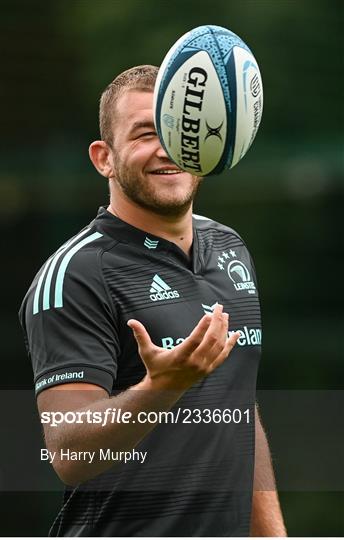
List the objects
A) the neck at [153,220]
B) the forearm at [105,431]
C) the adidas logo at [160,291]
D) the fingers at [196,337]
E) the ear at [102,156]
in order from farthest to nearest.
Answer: the ear at [102,156] < the neck at [153,220] < the adidas logo at [160,291] < the forearm at [105,431] < the fingers at [196,337]

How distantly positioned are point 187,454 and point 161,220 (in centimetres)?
66

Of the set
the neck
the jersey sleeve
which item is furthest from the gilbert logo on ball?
the jersey sleeve

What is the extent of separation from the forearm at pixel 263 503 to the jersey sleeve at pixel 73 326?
0.61 meters

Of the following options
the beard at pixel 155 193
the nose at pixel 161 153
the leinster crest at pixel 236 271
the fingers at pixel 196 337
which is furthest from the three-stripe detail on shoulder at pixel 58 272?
the fingers at pixel 196 337

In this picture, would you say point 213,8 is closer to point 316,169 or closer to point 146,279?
point 316,169

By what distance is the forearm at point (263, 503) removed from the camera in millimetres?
3801

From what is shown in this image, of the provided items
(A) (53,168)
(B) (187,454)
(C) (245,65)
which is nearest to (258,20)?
(A) (53,168)

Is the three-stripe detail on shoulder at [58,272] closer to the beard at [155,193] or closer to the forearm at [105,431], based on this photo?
the beard at [155,193]

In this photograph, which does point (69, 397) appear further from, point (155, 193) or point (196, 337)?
point (155, 193)

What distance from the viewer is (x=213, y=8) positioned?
754cm

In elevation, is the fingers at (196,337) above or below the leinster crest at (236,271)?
above

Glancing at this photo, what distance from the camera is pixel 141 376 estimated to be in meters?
3.52

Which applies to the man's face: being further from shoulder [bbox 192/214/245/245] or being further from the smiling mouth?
shoulder [bbox 192/214/245/245]

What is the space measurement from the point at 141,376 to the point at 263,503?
59cm
